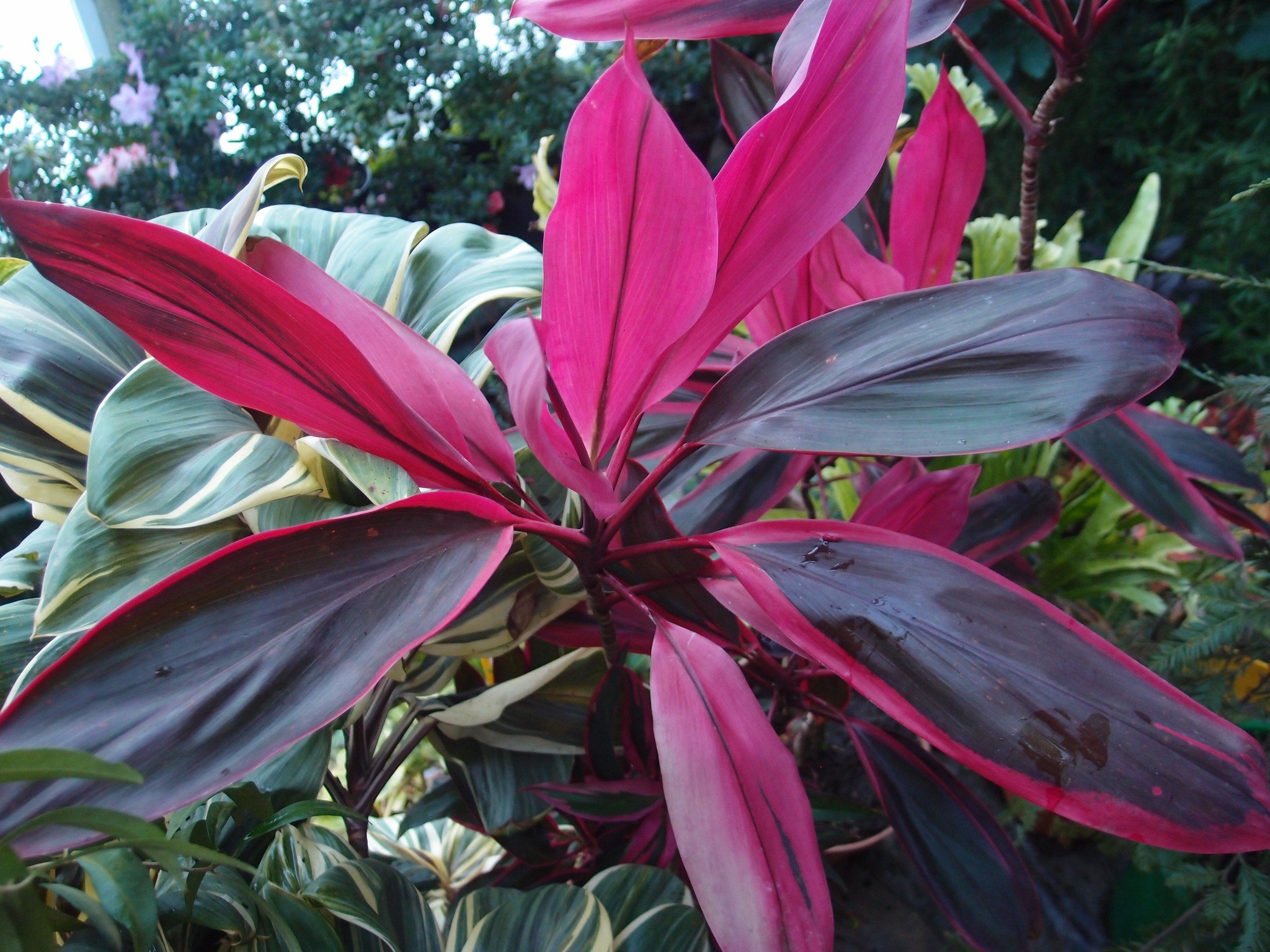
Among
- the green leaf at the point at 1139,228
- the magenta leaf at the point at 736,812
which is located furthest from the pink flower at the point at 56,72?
the green leaf at the point at 1139,228

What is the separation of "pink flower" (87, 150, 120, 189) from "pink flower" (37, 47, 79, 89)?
200 mm

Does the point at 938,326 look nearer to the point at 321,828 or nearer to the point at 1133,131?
the point at 321,828

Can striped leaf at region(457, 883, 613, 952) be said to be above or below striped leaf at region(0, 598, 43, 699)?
below

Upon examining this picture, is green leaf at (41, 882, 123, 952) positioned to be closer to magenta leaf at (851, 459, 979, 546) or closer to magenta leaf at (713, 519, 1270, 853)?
magenta leaf at (713, 519, 1270, 853)

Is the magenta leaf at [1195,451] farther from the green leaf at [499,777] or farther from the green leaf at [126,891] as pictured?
the green leaf at [126,891]

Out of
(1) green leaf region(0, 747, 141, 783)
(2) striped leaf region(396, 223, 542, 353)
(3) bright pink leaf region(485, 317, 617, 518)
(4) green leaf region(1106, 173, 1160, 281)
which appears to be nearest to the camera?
(1) green leaf region(0, 747, 141, 783)

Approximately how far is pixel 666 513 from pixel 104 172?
160cm

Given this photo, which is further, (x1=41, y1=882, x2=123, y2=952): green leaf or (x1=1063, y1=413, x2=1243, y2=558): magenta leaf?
(x1=1063, y1=413, x2=1243, y2=558): magenta leaf

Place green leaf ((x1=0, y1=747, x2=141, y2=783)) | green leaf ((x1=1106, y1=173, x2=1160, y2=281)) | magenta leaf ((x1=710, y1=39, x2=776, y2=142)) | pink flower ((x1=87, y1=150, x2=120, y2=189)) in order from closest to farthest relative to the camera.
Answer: green leaf ((x1=0, y1=747, x2=141, y2=783)), magenta leaf ((x1=710, y1=39, x2=776, y2=142)), green leaf ((x1=1106, y1=173, x2=1160, y2=281)), pink flower ((x1=87, y1=150, x2=120, y2=189))

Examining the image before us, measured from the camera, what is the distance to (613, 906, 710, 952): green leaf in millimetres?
497

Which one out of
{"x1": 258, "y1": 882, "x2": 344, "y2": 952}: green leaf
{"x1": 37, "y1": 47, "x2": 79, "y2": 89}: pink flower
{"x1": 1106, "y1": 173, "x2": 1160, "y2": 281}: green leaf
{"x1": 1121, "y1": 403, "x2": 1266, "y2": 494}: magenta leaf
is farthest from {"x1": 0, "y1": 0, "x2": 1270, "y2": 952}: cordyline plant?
{"x1": 37, "y1": 47, "x2": 79, "y2": 89}: pink flower

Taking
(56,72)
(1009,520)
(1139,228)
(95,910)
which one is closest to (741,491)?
(1009,520)

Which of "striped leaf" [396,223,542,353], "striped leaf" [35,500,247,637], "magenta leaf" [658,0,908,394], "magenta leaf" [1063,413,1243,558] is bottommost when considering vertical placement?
"magenta leaf" [1063,413,1243,558]

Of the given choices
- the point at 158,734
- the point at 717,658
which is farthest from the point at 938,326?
the point at 158,734
